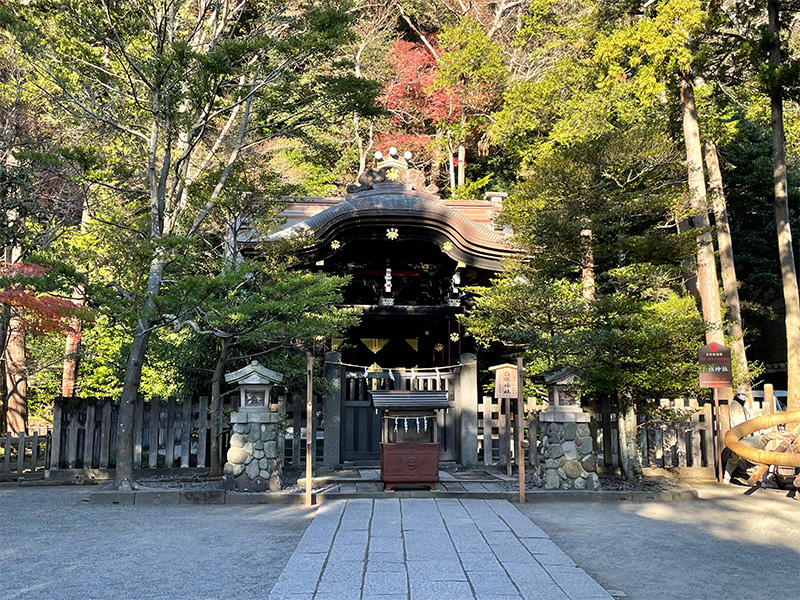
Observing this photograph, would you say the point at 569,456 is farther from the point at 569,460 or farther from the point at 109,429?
the point at 109,429

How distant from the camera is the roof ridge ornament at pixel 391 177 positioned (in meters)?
13.3

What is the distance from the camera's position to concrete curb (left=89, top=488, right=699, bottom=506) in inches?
326

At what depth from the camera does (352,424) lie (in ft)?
37.7

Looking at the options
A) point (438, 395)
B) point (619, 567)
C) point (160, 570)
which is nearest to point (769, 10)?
point (438, 395)

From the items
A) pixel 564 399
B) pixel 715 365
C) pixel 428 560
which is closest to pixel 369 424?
pixel 564 399

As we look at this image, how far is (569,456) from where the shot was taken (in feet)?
29.4

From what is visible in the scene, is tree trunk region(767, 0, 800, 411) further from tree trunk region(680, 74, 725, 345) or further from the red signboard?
the red signboard

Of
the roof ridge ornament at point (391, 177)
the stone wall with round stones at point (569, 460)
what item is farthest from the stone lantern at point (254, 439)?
the roof ridge ornament at point (391, 177)

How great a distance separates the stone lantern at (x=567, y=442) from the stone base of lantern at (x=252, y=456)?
13.1 feet

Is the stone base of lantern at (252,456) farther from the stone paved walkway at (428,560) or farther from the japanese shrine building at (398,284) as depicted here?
the japanese shrine building at (398,284)

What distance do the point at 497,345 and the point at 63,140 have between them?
11778 mm

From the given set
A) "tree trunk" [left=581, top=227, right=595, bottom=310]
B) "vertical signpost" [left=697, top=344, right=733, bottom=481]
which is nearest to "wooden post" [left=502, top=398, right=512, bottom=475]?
"tree trunk" [left=581, top=227, right=595, bottom=310]

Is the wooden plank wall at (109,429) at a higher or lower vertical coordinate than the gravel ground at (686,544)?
higher

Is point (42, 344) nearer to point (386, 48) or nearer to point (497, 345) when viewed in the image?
point (497, 345)
